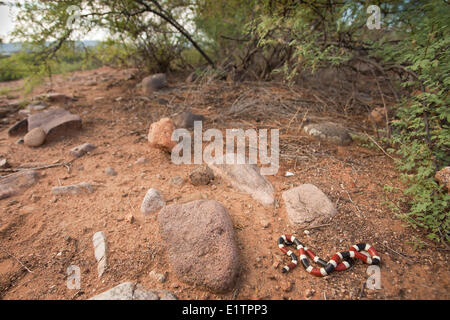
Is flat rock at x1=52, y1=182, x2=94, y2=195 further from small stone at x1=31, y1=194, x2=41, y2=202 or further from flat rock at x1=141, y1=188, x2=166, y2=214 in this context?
flat rock at x1=141, y1=188, x2=166, y2=214

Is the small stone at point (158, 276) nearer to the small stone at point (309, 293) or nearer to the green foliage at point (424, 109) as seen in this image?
the small stone at point (309, 293)

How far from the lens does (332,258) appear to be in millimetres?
1722

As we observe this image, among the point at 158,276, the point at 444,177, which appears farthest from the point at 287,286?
the point at 444,177

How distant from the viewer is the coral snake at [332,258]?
65.6 inches

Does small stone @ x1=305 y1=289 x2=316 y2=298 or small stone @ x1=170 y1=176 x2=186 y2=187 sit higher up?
small stone @ x1=170 y1=176 x2=186 y2=187

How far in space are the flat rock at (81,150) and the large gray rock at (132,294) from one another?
2185 millimetres

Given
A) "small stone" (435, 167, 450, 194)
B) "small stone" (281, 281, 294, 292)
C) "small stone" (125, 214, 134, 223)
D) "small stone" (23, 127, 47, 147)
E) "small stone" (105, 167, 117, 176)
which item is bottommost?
"small stone" (281, 281, 294, 292)

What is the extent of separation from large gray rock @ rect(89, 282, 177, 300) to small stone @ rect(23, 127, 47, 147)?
9.33 ft

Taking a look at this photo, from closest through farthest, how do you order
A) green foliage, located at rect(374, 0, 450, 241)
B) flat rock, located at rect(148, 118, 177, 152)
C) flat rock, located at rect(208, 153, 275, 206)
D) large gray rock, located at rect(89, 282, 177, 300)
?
large gray rock, located at rect(89, 282, 177, 300) < green foliage, located at rect(374, 0, 450, 241) < flat rock, located at rect(208, 153, 275, 206) < flat rock, located at rect(148, 118, 177, 152)

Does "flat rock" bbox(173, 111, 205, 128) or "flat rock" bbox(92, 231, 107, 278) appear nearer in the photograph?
"flat rock" bbox(92, 231, 107, 278)

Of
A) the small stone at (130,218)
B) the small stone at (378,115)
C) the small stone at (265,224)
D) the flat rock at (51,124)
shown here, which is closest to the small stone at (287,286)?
the small stone at (265,224)

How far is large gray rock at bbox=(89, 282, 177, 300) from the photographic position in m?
1.47

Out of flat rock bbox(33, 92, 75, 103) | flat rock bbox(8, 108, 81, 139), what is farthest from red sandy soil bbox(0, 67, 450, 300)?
flat rock bbox(33, 92, 75, 103)

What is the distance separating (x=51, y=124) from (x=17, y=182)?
52.5 inches
